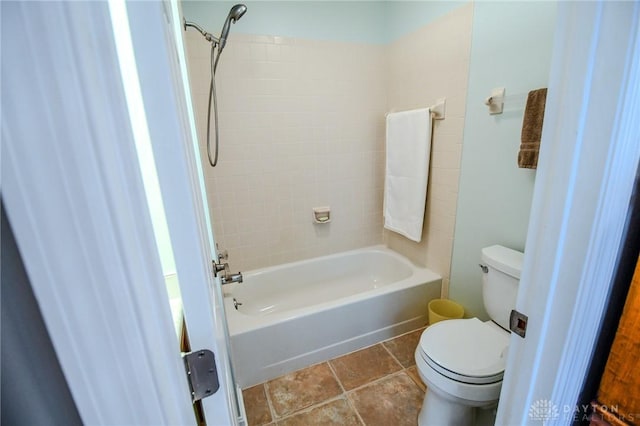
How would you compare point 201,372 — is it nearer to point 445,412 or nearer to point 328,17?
point 445,412

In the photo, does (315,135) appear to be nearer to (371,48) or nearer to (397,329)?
(371,48)

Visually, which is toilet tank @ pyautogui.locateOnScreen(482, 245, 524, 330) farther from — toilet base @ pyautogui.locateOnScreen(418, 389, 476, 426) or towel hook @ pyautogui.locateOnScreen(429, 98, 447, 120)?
towel hook @ pyautogui.locateOnScreen(429, 98, 447, 120)

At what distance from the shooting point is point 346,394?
148 cm

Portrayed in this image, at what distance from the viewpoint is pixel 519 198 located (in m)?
1.40

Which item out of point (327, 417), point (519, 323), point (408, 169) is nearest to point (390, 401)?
point (327, 417)

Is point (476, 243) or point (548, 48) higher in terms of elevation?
point (548, 48)

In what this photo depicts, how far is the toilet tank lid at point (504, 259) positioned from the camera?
128cm

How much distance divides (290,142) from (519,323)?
6.04 feet

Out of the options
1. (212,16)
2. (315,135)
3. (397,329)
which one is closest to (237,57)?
(212,16)

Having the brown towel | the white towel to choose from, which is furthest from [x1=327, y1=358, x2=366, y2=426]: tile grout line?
the brown towel

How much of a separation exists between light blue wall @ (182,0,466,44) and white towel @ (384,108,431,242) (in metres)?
0.64

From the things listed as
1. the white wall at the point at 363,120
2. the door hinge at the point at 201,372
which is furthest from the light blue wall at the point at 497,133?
the door hinge at the point at 201,372

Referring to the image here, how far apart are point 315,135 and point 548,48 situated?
1.45m

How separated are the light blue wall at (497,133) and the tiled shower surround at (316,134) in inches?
4.1
